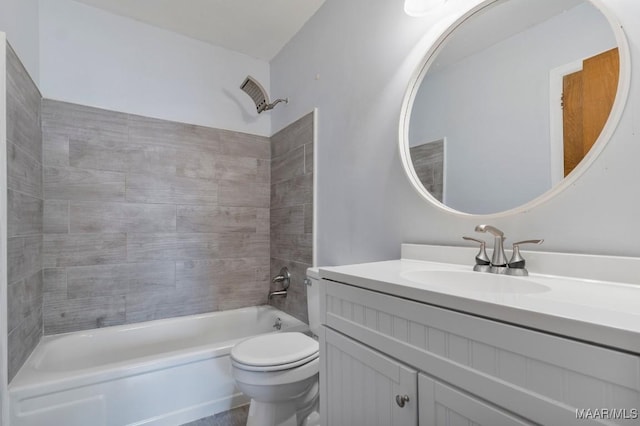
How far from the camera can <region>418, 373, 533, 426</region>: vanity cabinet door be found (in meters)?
0.56

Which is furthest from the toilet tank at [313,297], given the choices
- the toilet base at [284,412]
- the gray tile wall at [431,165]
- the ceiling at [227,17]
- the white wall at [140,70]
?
the ceiling at [227,17]

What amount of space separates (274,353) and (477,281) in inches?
37.8

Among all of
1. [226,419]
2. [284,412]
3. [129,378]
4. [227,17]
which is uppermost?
[227,17]

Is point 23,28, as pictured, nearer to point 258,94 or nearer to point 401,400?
point 258,94

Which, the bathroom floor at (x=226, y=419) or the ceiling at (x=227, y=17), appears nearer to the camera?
the bathroom floor at (x=226, y=419)

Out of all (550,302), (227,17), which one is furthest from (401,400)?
(227,17)

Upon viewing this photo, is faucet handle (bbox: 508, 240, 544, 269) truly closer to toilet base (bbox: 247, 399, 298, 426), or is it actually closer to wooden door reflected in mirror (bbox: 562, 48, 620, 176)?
wooden door reflected in mirror (bbox: 562, 48, 620, 176)

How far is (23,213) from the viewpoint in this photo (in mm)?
1511

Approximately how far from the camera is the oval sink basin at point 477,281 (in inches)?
32.8

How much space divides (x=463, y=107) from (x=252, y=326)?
2.15m

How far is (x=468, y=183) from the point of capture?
1.13m

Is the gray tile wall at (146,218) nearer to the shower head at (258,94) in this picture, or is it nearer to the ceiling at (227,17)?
the shower head at (258,94)

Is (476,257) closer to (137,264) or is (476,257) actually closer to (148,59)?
(137,264)

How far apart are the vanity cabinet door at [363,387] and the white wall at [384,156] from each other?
0.57 m
